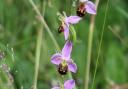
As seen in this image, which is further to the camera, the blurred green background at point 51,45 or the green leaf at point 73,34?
the blurred green background at point 51,45

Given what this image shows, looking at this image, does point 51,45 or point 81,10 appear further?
point 51,45

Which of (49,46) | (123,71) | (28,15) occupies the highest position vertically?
(28,15)

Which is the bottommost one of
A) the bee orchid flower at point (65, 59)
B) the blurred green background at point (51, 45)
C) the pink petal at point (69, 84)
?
the blurred green background at point (51, 45)

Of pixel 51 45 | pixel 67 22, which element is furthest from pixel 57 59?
pixel 51 45

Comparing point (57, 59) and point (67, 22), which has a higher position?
point (67, 22)

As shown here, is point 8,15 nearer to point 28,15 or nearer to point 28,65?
point 28,15

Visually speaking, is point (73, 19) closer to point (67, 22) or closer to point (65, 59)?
point (67, 22)

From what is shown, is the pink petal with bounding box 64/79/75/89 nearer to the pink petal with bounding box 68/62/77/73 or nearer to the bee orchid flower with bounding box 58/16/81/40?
the pink petal with bounding box 68/62/77/73

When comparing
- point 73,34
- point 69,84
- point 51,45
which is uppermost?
point 73,34

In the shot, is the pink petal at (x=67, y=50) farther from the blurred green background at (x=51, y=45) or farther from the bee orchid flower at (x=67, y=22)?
the blurred green background at (x=51, y=45)

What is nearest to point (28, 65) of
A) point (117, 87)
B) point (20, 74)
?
point (20, 74)

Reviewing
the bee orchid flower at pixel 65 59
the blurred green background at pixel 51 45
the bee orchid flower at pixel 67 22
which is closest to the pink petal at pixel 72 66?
the bee orchid flower at pixel 65 59
